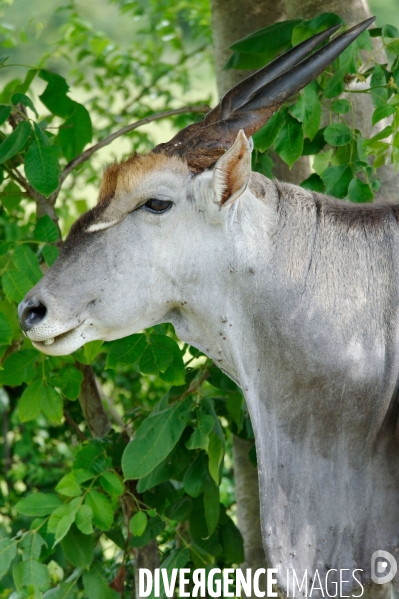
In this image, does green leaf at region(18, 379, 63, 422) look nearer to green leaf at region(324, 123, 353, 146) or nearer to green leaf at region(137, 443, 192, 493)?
green leaf at region(137, 443, 192, 493)

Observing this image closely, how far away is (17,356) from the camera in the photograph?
4.11 metres

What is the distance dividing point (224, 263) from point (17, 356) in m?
1.33

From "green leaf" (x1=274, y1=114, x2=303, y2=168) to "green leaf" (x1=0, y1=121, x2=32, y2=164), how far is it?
112 centimetres

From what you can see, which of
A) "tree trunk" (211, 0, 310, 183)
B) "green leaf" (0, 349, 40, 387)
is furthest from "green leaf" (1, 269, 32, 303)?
"tree trunk" (211, 0, 310, 183)

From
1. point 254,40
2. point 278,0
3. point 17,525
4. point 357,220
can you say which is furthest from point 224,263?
point 17,525

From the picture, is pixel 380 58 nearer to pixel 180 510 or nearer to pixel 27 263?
pixel 27 263

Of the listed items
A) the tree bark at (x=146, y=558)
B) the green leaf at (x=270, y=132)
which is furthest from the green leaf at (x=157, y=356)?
the tree bark at (x=146, y=558)

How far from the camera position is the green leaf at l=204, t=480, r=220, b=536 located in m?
4.19

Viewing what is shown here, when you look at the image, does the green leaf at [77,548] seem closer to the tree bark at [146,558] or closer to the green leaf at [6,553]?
the green leaf at [6,553]

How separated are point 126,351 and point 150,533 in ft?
3.40

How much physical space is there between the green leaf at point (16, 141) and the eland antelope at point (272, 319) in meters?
0.64

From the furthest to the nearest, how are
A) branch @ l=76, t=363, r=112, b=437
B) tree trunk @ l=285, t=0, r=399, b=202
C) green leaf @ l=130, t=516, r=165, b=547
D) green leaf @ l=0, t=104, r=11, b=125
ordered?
branch @ l=76, t=363, r=112, b=437, tree trunk @ l=285, t=0, r=399, b=202, green leaf @ l=130, t=516, r=165, b=547, green leaf @ l=0, t=104, r=11, b=125

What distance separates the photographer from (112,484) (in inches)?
159

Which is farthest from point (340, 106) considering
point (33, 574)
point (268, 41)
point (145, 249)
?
point (33, 574)
